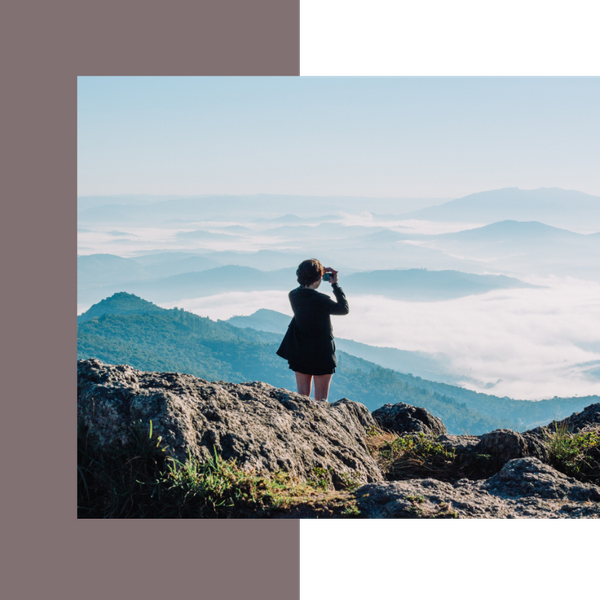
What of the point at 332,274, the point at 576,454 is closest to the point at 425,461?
the point at 576,454

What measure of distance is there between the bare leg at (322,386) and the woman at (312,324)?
122 millimetres

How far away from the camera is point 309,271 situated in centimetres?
606

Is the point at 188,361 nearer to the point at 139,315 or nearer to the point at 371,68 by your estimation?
the point at 139,315

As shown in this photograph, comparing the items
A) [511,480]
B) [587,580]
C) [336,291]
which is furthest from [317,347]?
[587,580]

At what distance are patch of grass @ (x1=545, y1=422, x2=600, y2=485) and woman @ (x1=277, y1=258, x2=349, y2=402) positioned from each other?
90.8 inches

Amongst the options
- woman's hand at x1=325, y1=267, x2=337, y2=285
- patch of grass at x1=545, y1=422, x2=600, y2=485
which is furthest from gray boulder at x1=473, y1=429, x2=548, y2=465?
woman's hand at x1=325, y1=267, x2=337, y2=285

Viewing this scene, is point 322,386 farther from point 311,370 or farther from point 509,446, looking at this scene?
point 509,446

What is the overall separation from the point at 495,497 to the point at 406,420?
2618 mm

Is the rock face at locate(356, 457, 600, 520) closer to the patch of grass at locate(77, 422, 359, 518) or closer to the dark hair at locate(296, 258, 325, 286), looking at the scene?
the patch of grass at locate(77, 422, 359, 518)

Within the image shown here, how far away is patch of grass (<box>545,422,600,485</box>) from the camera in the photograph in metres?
5.70

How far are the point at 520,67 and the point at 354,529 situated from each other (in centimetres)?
431

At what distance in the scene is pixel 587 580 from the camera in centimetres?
410

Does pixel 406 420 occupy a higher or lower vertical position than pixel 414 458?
higher

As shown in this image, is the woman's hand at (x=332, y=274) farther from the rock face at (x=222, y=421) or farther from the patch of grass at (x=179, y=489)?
the patch of grass at (x=179, y=489)
